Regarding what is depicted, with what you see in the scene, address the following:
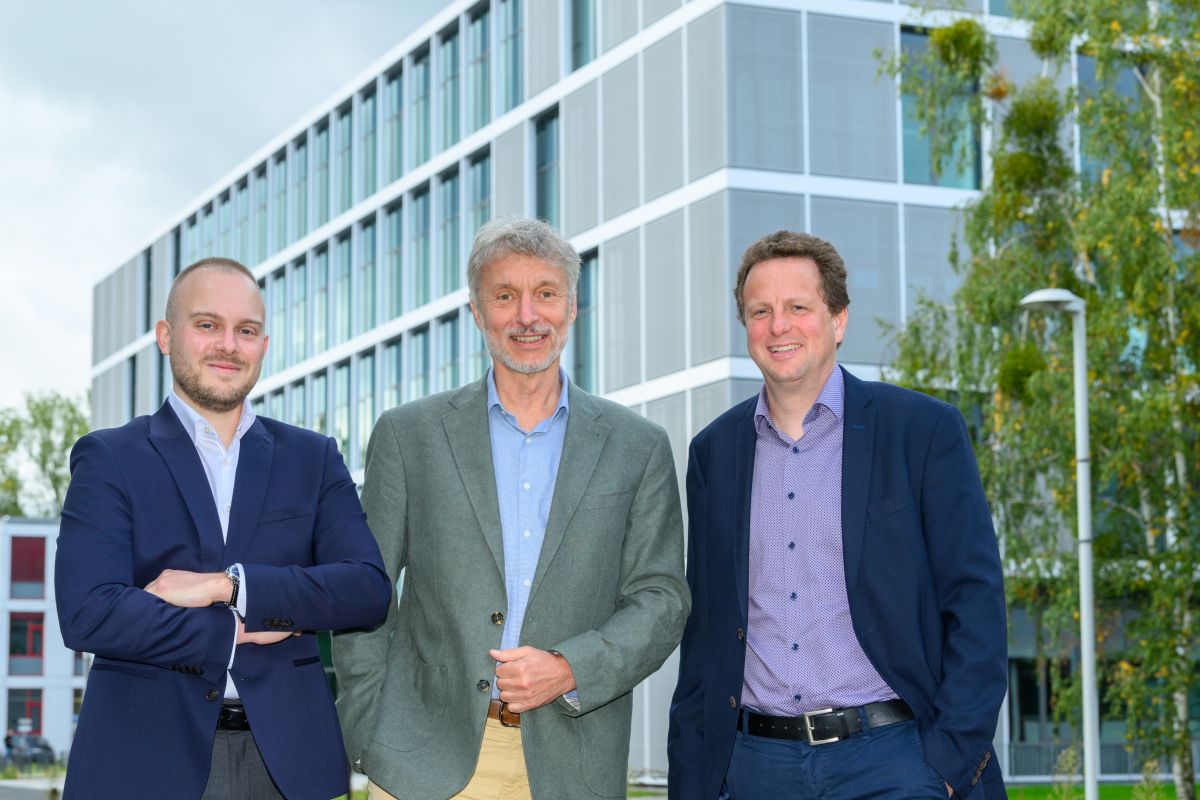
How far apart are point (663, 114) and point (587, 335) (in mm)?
4654

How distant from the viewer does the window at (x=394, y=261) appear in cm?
4191

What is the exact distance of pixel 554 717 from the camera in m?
5.06

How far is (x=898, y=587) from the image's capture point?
5.04 m

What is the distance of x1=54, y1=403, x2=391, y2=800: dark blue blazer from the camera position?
14.7 feet

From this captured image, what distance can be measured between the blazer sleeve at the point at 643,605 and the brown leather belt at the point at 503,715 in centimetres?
15

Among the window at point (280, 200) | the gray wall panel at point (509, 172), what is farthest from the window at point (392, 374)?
the window at point (280, 200)

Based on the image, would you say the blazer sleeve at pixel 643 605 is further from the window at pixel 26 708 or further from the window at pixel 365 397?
the window at pixel 26 708

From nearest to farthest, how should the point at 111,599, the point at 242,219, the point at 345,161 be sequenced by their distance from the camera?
the point at 111,599 < the point at 345,161 < the point at 242,219

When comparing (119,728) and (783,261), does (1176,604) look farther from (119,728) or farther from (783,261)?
(119,728)

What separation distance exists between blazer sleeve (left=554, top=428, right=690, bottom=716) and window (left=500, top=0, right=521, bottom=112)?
31.8 metres

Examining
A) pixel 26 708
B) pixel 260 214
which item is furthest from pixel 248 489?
pixel 26 708

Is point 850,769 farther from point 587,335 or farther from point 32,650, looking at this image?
point 32,650

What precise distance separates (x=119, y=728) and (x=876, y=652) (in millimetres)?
2096

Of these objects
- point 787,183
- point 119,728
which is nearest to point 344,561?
point 119,728
